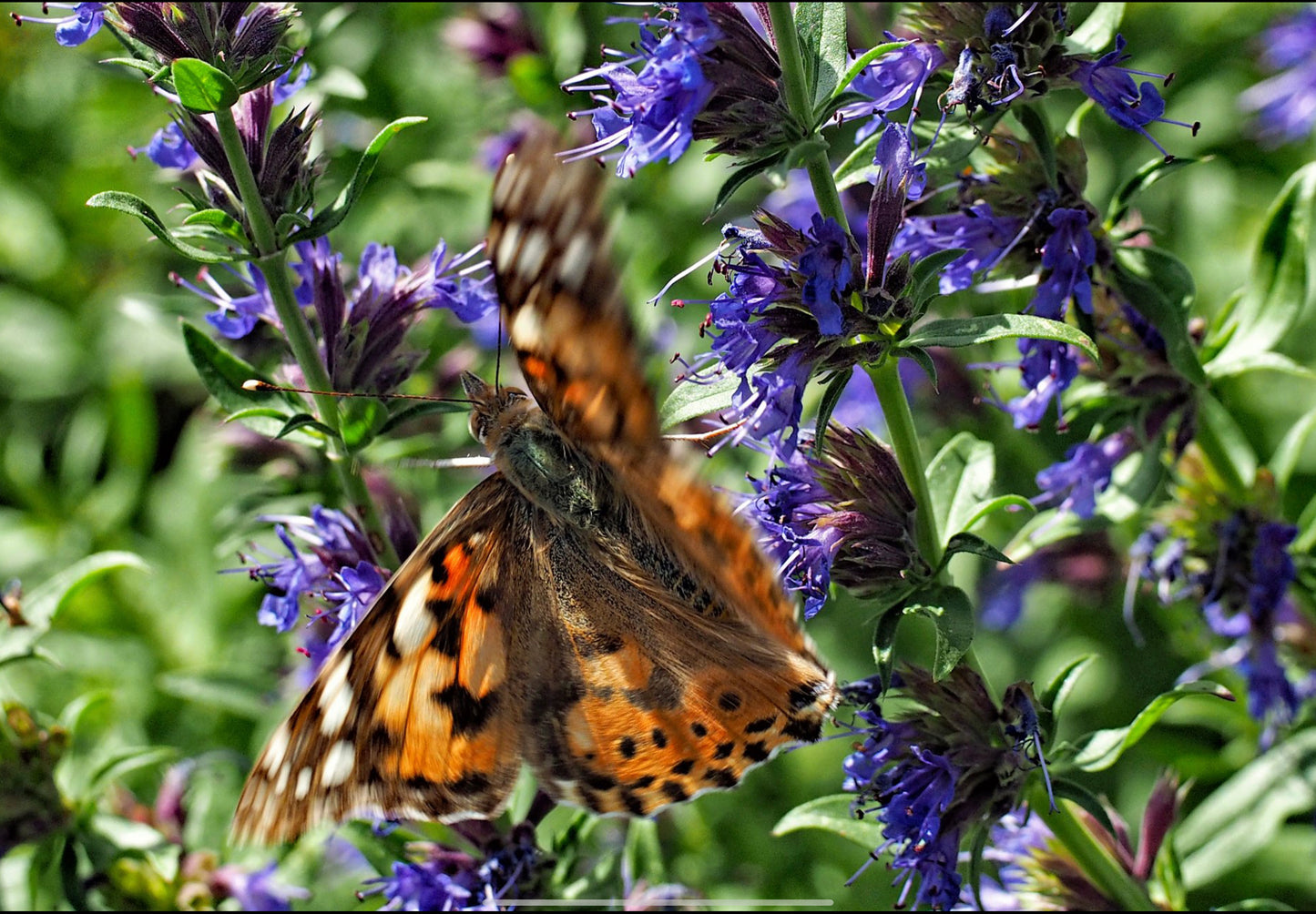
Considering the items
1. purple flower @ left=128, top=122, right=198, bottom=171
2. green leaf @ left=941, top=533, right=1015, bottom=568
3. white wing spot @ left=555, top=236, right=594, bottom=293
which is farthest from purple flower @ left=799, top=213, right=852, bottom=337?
purple flower @ left=128, top=122, right=198, bottom=171

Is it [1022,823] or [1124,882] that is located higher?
[1022,823]

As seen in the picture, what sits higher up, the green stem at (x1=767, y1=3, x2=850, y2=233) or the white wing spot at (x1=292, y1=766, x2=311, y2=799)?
the green stem at (x1=767, y1=3, x2=850, y2=233)

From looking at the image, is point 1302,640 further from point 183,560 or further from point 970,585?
point 183,560

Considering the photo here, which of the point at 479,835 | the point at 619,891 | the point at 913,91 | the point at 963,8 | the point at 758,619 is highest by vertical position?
the point at 963,8

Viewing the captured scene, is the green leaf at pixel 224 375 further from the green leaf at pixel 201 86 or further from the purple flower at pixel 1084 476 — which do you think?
the purple flower at pixel 1084 476

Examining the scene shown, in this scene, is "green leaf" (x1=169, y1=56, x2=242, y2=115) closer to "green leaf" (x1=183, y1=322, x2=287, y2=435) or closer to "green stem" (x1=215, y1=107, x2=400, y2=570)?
"green stem" (x1=215, y1=107, x2=400, y2=570)

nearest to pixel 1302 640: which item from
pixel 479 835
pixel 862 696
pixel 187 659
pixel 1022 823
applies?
pixel 1022 823

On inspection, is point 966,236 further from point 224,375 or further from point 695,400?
point 224,375
